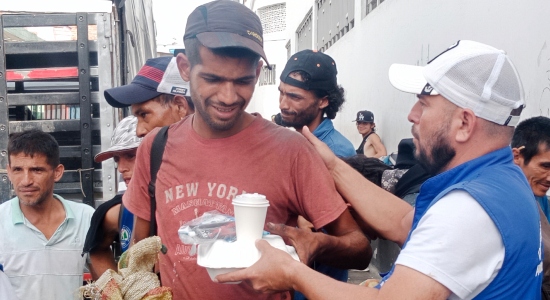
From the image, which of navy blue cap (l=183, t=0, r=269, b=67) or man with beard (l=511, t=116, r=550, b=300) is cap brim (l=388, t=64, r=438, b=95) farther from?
man with beard (l=511, t=116, r=550, b=300)

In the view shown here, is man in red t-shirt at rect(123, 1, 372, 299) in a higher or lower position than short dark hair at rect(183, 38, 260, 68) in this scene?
lower

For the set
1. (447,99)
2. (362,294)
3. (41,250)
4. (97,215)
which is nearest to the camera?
(362,294)

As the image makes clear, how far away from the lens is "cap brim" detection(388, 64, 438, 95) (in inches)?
85.0

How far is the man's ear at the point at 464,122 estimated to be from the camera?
77.0 inches

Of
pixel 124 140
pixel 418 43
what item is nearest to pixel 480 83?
pixel 124 140

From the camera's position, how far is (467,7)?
264 inches

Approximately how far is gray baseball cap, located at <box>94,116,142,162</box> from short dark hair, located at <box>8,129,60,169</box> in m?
0.42

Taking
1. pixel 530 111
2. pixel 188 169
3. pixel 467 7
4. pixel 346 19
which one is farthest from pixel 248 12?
pixel 346 19

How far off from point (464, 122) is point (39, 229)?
275 cm

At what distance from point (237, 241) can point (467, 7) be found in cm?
563

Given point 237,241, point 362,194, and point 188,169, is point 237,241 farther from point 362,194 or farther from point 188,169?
point 362,194

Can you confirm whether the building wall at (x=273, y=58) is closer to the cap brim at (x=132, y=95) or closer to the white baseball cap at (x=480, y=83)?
the cap brim at (x=132, y=95)

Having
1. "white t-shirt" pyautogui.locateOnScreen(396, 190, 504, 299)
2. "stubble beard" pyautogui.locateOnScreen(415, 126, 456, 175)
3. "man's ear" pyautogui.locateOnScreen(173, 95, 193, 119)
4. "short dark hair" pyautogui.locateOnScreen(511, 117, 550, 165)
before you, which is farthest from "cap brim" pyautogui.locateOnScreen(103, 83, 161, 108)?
"short dark hair" pyautogui.locateOnScreen(511, 117, 550, 165)

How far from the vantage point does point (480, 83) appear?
6.45 feet
